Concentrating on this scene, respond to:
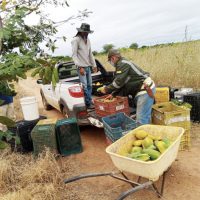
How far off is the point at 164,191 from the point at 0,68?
2779 mm

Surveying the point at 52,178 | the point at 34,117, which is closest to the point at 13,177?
the point at 52,178

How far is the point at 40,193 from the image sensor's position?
13.7ft

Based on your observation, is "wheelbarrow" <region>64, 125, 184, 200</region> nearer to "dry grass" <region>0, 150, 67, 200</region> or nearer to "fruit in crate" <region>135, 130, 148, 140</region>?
"fruit in crate" <region>135, 130, 148, 140</region>

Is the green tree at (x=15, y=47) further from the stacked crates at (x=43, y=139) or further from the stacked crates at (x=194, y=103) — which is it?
the stacked crates at (x=194, y=103)

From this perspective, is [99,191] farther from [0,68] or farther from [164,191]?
[0,68]

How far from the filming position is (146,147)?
4090 millimetres

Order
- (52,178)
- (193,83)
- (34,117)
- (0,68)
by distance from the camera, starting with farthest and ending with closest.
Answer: (193,83)
(34,117)
(52,178)
(0,68)

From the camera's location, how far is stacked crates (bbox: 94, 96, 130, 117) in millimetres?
5832

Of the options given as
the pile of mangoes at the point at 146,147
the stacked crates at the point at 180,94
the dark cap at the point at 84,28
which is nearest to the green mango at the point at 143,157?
the pile of mangoes at the point at 146,147

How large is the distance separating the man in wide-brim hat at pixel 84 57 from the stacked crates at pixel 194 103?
2.10 m

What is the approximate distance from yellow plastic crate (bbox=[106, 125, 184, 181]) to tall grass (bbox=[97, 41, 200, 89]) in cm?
485

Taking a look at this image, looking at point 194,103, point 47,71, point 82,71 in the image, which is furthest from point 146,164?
point 82,71

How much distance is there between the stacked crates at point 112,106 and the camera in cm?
583

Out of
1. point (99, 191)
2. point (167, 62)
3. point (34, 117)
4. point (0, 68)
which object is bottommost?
point (99, 191)
